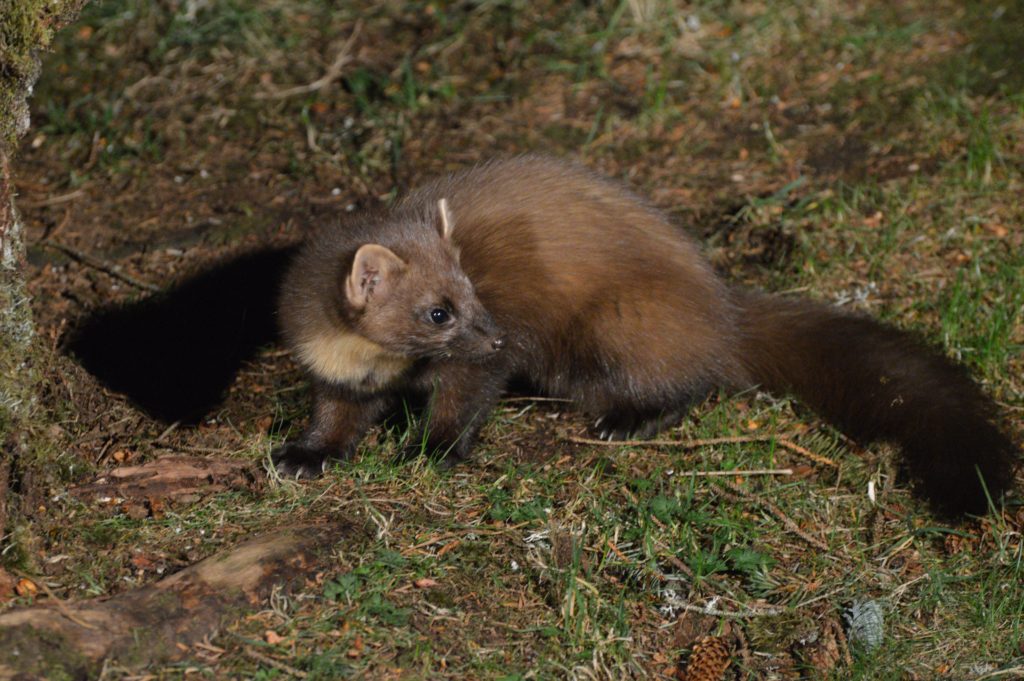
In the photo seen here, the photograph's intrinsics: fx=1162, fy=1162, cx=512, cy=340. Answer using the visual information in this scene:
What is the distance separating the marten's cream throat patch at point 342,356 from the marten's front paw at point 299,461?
31 centimetres

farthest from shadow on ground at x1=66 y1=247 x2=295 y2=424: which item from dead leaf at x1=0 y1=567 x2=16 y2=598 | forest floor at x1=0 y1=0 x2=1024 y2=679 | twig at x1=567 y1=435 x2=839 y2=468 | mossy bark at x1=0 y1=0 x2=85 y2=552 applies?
twig at x1=567 y1=435 x2=839 y2=468

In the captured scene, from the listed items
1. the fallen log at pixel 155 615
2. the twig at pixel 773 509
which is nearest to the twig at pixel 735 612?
the twig at pixel 773 509

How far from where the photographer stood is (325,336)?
184 inches

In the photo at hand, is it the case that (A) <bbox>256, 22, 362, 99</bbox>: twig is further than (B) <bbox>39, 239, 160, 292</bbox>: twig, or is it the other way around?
(A) <bbox>256, 22, 362, 99</bbox>: twig

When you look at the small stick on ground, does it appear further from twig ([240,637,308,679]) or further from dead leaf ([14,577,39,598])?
dead leaf ([14,577,39,598])

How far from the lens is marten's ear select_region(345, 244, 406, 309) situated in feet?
14.6

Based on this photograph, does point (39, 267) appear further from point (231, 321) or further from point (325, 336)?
point (325, 336)

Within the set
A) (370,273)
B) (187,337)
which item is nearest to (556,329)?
(370,273)

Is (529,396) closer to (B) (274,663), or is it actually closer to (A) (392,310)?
(A) (392,310)

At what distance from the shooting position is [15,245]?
4.12m

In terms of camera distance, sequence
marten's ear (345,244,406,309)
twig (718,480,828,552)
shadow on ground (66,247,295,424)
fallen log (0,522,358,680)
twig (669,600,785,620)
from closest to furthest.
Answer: fallen log (0,522,358,680), twig (669,600,785,620), twig (718,480,828,552), marten's ear (345,244,406,309), shadow on ground (66,247,295,424)

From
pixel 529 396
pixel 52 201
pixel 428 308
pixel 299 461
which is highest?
pixel 52 201

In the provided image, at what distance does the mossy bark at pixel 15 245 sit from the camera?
3938 millimetres

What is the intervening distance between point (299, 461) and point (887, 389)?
7.83 feet
